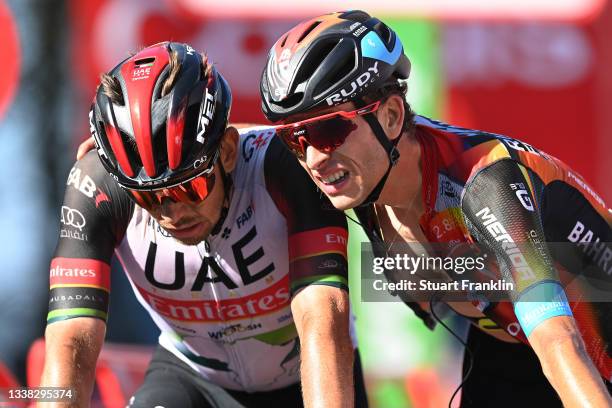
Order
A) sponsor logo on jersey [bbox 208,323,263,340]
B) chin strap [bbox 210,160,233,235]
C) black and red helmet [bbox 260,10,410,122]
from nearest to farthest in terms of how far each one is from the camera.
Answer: black and red helmet [bbox 260,10,410,122] < chin strap [bbox 210,160,233,235] < sponsor logo on jersey [bbox 208,323,263,340]

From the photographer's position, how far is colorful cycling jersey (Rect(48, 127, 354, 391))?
4254mm

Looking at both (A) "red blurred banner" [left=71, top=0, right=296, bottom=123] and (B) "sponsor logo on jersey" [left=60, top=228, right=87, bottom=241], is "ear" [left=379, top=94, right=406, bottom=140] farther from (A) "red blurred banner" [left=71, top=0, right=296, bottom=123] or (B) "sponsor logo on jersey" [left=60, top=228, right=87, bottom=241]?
(A) "red blurred banner" [left=71, top=0, right=296, bottom=123]

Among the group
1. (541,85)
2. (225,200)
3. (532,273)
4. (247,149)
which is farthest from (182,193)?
(541,85)

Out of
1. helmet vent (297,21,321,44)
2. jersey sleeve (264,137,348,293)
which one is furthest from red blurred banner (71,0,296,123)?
helmet vent (297,21,321,44)

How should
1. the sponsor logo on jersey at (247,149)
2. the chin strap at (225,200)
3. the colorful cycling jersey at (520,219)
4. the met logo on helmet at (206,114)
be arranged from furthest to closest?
1. the sponsor logo on jersey at (247,149)
2. the chin strap at (225,200)
3. the met logo on helmet at (206,114)
4. the colorful cycling jersey at (520,219)

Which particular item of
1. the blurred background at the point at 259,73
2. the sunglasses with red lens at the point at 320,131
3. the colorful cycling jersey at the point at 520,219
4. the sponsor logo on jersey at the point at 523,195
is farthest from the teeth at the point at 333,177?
the blurred background at the point at 259,73

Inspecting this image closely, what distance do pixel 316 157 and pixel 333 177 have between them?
0.12 meters

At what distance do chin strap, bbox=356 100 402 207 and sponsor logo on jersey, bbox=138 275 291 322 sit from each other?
22.4 inches

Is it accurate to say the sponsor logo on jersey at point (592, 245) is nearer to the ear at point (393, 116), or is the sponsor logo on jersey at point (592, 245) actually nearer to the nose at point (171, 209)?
the ear at point (393, 116)

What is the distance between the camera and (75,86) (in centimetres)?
948

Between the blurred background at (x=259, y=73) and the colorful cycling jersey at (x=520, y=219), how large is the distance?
481 cm

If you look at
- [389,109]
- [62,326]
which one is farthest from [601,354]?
[62,326]

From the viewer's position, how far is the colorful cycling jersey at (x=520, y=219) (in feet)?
12.1

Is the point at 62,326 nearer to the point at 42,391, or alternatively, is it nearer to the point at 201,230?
the point at 42,391
